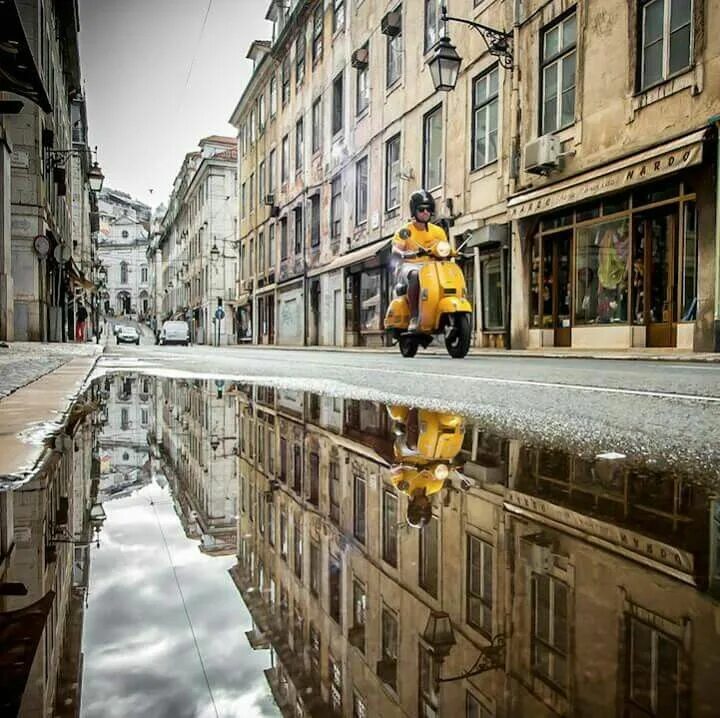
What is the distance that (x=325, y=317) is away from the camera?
27.2 metres

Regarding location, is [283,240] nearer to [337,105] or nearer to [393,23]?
[337,105]

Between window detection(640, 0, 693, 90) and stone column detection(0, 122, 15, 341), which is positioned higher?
window detection(640, 0, 693, 90)

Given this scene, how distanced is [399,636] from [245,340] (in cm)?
4162

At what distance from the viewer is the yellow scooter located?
991 centimetres

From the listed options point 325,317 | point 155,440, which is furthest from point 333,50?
point 155,440

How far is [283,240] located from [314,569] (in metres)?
33.4

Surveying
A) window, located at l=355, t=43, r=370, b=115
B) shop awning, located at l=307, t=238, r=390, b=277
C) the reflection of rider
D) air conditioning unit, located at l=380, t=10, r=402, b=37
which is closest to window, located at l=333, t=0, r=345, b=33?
window, located at l=355, t=43, r=370, b=115

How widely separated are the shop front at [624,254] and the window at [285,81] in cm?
2128

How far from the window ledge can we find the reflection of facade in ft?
35.8

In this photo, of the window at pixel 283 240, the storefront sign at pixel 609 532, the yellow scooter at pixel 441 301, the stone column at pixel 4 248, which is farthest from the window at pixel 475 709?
the window at pixel 283 240

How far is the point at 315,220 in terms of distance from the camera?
95.5 feet

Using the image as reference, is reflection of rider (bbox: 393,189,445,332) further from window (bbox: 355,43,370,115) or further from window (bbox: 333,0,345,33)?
window (bbox: 333,0,345,33)

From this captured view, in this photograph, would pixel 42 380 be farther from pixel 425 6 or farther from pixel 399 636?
pixel 425 6

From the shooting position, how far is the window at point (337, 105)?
26.6m
